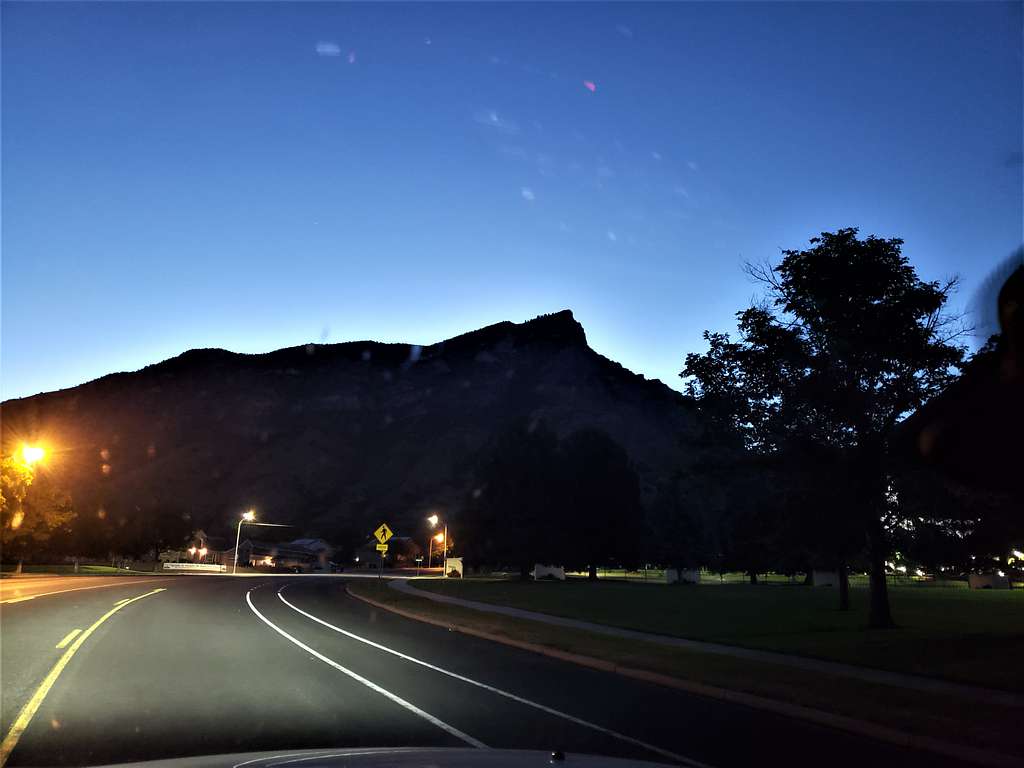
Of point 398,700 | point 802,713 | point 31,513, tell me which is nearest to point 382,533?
point 31,513

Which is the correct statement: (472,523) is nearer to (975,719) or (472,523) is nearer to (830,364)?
(830,364)

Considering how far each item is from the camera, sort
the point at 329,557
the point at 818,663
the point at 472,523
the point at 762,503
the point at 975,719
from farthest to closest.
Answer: the point at 329,557 < the point at 472,523 < the point at 762,503 < the point at 818,663 < the point at 975,719

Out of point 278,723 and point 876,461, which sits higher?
point 876,461

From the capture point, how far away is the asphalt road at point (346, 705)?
9.00 meters

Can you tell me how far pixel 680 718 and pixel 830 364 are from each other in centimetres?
1499

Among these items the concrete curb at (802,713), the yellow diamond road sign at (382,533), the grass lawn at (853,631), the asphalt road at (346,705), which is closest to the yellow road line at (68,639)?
the asphalt road at (346,705)

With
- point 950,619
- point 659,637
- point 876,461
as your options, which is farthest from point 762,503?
point 950,619

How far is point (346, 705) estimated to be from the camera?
11.3 metres

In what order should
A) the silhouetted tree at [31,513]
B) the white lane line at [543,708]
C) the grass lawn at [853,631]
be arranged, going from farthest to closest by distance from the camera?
the silhouetted tree at [31,513], the grass lawn at [853,631], the white lane line at [543,708]

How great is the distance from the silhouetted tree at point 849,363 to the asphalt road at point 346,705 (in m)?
10.7

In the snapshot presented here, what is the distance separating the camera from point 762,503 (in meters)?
26.5

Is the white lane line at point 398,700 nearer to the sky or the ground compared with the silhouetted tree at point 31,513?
nearer to the ground

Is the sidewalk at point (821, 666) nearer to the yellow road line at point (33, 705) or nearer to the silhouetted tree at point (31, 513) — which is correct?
the yellow road line at point (33, 705)

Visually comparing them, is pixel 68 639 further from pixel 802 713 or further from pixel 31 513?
pixel 31 513
